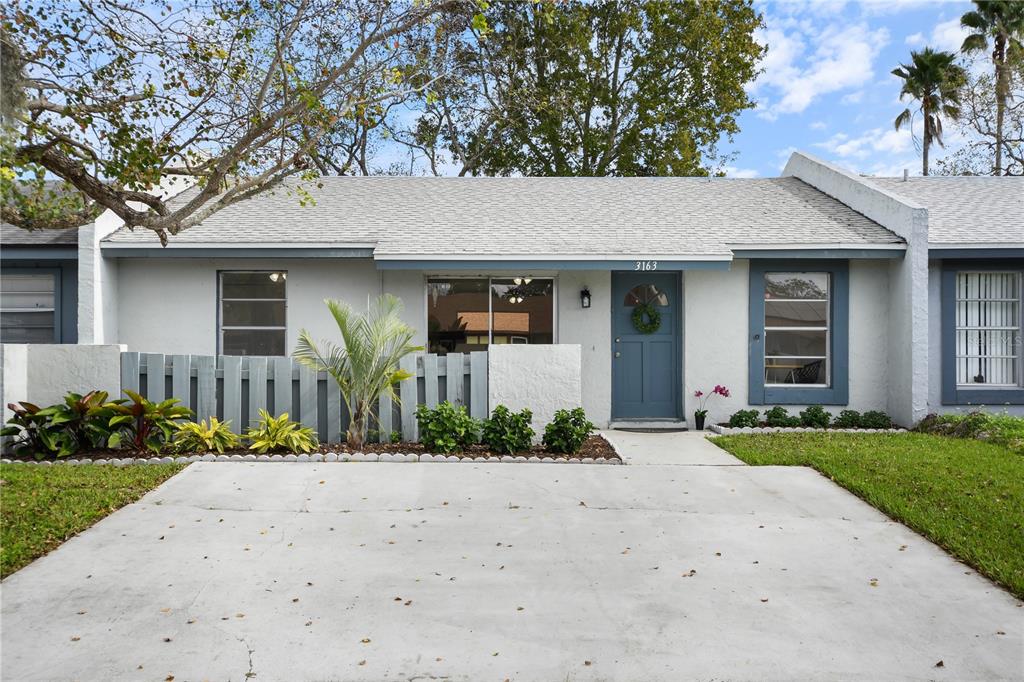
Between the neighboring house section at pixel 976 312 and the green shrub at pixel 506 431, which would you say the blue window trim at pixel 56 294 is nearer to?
the green shrub at pixel 506 431

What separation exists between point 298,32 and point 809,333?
8689 millimetres

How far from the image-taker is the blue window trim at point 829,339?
1056 cm

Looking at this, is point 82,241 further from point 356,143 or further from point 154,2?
point 356,143

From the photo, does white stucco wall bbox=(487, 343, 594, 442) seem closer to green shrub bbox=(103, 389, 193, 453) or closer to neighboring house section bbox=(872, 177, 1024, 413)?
green shrub bbox=(103, 389, 193, 453)

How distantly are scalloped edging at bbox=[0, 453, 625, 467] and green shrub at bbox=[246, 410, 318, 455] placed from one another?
0.54ft

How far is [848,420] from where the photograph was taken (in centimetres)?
1037

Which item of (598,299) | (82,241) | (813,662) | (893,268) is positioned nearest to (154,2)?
(82,241)

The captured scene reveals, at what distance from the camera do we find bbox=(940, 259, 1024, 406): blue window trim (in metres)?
10.5

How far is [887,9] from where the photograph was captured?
9.99m

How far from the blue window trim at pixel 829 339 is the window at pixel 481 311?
3.11 m

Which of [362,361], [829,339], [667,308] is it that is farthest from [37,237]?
[829,339]

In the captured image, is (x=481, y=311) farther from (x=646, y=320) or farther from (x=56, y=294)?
(x=56, y=294)

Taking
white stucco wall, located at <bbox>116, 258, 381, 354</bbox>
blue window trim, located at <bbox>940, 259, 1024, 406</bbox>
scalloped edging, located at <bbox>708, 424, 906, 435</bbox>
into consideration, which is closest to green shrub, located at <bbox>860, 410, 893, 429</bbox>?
scalloped edging, located at <bbox>708, 424, 906, 435</bbox>

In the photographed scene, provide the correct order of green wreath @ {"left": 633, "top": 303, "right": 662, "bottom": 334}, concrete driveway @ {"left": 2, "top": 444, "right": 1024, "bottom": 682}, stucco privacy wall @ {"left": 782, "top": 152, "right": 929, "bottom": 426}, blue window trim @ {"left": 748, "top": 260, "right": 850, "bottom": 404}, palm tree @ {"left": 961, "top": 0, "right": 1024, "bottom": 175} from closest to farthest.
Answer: concrete driveway @ {"left": 2, "top": 444, "right": 1024, "bottom": 682}, stucco privacy wall @ {"left": 782, "top": 152, "right": 929, "bottom": 426}, blue window trim @ {"left": 748, "top": 260, "right": 850, "bottom": 404}, green wreath @ {"left": 633, "top": 303, "right": 662, "bottom": 334}, palm tree @ {"left": 961, "top": 0, "right": 1024, "bottom": 175}
